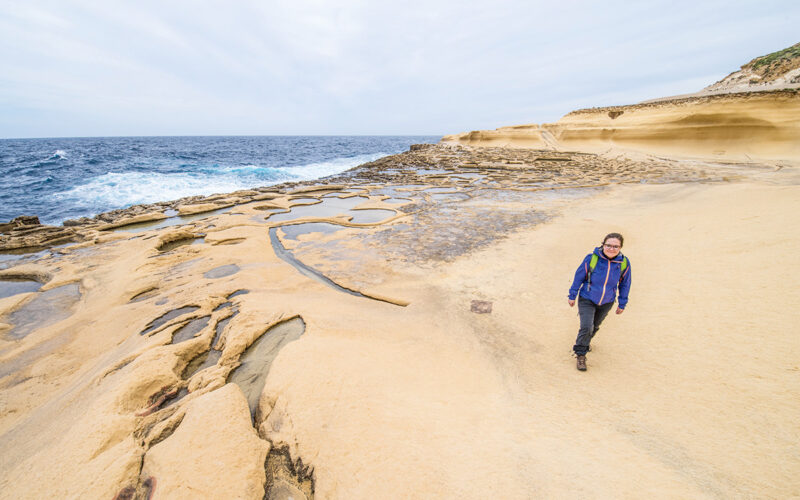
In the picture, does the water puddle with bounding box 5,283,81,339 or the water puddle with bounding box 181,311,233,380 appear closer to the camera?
the water puddle with bounding box 181,311,233,380

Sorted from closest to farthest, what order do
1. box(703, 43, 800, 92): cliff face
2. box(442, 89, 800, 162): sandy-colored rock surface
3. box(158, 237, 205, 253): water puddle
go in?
box(158, 237, 205, 253): water puddle → box(442, 89, 800, 162): sandy-colored rock surface → box(703, 43, 800, 92): cliff face

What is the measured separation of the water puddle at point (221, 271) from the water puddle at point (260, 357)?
2.72 m

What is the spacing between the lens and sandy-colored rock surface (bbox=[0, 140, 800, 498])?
87.2 inches

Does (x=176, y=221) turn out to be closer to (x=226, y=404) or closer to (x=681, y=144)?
(x=226, y=404)

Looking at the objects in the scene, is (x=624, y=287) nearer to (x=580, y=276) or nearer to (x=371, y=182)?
(x=580, y=276)

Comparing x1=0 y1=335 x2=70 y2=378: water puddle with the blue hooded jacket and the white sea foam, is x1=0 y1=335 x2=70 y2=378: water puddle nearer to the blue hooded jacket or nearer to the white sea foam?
the blue hooded jacket

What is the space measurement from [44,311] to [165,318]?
8.97ft

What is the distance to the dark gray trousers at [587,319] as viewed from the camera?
3.26 meters

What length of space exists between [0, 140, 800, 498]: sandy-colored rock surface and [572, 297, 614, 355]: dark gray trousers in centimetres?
28

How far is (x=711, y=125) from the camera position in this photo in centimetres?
2309

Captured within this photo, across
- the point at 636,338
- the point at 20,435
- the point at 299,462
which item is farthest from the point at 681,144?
the point at 20,435

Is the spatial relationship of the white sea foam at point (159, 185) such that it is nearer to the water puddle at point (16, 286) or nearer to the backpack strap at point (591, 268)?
the water puddle at point (16, 286)

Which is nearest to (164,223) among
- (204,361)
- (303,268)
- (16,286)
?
(16,286)

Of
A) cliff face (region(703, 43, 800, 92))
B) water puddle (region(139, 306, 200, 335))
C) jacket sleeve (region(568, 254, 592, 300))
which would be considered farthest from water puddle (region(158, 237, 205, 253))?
cliff face (region(703, 43, 800, 92))
